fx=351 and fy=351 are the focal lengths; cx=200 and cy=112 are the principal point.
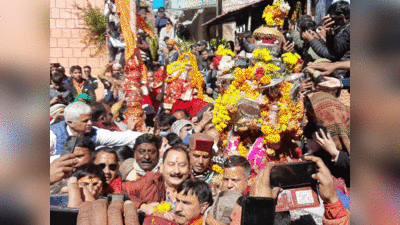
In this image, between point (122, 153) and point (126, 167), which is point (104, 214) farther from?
point (122, 153)

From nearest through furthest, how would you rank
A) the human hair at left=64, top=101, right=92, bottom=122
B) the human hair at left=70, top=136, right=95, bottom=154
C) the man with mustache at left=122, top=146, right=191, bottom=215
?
the man with mustache at left=122, top=146, right=191, bottom=215
the human hair at left=70, top=136, right=95, bottom=154
the human hair at left=64, top=101, right=92, bottom=122

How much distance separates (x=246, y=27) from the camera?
30.8 ft

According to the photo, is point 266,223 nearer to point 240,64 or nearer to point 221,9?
point 240,64

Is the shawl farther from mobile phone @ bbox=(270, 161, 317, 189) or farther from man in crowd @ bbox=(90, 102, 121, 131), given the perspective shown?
man in crowd @ bbox=(90, 102, 121, 131)

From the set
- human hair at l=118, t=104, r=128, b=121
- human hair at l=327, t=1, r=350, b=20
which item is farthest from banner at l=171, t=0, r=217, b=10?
human hair at l=327, t=1, r=350, b=20

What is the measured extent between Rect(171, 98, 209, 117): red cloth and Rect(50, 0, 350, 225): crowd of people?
426 millimetres

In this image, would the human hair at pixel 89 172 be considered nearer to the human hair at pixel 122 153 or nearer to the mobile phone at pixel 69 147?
the mobile phone at pixel 69 147

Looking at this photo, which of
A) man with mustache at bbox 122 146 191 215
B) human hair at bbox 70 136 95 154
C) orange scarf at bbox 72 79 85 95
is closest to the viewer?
man with mustache at bbox 122 146 191 215

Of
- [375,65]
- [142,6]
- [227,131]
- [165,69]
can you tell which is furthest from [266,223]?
[142,6]

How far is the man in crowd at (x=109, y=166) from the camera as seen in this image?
2.76 meters

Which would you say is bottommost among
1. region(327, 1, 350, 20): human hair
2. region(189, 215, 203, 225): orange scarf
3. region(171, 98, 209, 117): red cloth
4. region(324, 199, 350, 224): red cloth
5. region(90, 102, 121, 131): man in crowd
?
region(189, 215, 203, 225): orange scarf

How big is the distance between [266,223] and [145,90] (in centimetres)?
388

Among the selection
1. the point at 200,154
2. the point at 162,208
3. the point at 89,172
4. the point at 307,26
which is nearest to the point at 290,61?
the point at 307,26

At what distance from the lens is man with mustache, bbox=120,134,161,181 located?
3104mm
